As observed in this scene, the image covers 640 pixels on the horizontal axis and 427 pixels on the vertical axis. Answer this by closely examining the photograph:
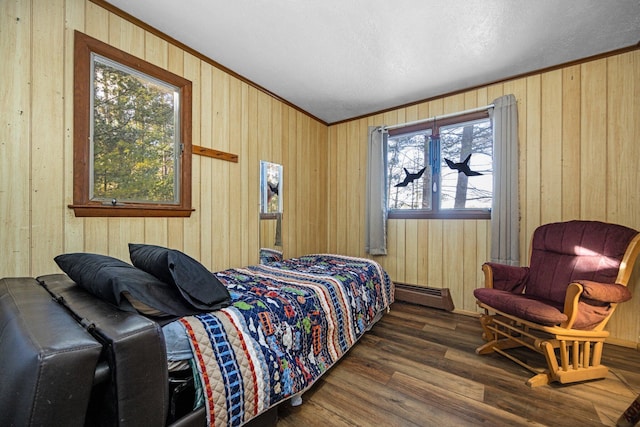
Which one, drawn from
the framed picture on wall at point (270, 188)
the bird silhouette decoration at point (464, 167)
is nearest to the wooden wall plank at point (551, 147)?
the bird silhouette decoration at point (464, 167)

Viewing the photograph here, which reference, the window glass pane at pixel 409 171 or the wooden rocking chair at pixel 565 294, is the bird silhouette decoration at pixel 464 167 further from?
the wooden rocking chair at pixel 565 294

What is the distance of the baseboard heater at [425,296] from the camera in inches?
114

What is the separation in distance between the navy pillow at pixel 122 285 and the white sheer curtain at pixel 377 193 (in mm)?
2490

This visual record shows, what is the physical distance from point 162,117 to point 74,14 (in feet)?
2.30

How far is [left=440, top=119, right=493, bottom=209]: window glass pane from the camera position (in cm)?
279

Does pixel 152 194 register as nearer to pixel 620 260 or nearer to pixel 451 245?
pixel 451 245

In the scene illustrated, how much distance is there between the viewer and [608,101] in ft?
7.30

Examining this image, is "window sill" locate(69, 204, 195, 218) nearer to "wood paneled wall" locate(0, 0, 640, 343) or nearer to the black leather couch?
"wood paneled wall" locate(0, 0, 640, 343)

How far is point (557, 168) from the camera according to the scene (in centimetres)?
243

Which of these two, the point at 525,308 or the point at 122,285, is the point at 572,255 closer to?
the point at 525,308

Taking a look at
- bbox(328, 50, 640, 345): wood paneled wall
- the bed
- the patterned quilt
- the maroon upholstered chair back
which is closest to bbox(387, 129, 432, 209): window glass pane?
bbox(328, 50, 640, 345): wood paneled wall

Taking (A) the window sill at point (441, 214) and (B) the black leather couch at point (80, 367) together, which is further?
(A) the window sill at point (441, 214)

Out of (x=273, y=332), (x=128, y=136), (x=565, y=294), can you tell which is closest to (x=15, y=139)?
(x=128, y=136)

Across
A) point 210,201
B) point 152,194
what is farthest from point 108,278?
point 210,201
